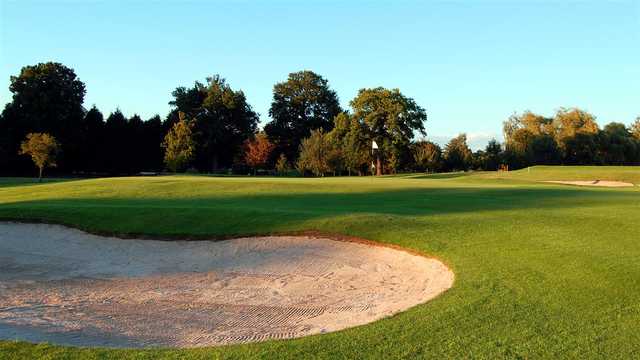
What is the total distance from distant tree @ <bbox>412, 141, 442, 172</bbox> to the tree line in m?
0.13

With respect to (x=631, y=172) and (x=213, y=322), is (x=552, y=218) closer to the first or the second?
(x=213, y=322)

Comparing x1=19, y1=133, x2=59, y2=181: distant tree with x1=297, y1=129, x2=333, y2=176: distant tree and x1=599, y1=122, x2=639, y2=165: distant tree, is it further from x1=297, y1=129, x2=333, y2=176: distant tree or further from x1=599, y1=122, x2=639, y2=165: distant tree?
x1=599, y1=122, x2=639, y2=165: distant tree

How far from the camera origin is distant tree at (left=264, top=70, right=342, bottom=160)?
98.1 metres

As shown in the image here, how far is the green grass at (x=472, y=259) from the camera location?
607 centimetres

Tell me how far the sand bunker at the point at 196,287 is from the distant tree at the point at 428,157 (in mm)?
54125

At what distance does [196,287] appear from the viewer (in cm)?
1088

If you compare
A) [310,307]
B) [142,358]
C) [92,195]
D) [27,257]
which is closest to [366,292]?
[310,307]

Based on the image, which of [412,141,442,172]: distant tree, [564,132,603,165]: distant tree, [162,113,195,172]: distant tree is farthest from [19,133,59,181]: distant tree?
[564,132,603,165]: distant tree

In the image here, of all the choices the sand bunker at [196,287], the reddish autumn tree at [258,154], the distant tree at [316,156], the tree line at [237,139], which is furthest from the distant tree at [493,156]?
the sand bunker at [196,287]

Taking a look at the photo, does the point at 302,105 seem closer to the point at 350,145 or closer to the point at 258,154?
the point at 258,154

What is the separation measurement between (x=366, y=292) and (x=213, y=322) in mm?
3030

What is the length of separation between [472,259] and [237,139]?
80.7 metres

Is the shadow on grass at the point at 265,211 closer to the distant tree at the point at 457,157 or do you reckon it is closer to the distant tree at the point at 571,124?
the distant tree at the point at 457,157

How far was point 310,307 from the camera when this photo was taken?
898cm
